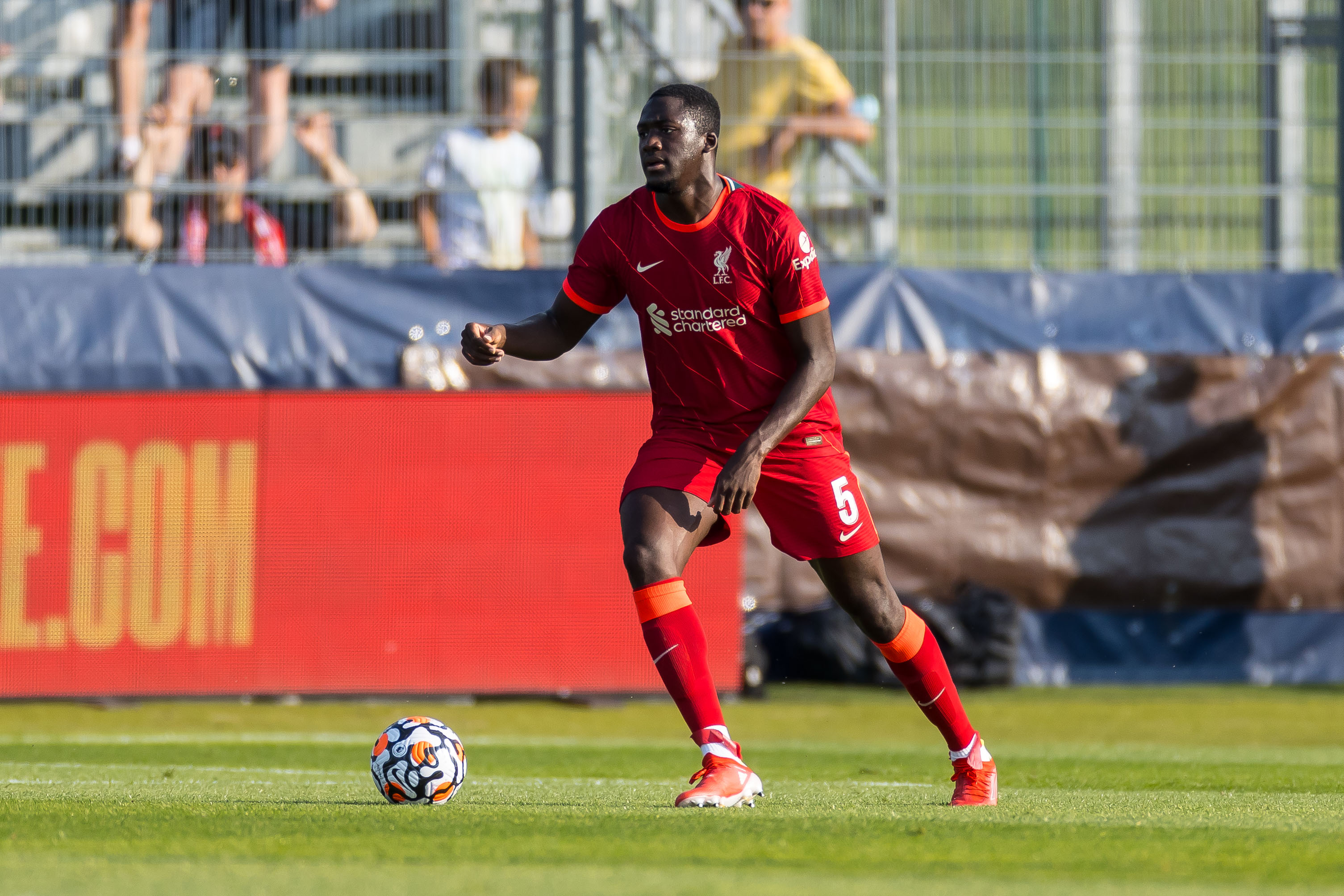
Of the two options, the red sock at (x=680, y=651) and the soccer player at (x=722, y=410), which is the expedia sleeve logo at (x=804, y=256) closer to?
the soccer player at (x=722, y=410)

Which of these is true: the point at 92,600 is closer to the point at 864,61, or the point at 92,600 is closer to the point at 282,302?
the point at 282,302

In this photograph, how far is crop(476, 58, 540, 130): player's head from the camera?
1330cm

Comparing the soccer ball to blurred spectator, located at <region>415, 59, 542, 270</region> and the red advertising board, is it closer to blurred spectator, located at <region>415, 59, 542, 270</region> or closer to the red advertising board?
the red advertising board

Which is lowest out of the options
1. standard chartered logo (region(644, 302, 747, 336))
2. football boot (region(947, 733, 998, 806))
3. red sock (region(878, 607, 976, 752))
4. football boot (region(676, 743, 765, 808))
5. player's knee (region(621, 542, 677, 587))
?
football boot (region(947, 733, 998, 806))

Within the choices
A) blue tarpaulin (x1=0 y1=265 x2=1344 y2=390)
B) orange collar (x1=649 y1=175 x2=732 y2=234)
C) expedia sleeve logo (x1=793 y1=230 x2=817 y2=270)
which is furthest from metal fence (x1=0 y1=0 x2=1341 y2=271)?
expedia sleeve logo (x1=793 y1=230 x2=817 y2=270)

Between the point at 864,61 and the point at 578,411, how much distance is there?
3.74 metres

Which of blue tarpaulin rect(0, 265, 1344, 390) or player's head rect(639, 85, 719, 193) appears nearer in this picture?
player's head rect(639, 85, 719, 193)

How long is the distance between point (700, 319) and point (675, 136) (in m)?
0.59

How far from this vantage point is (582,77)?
1338 cm

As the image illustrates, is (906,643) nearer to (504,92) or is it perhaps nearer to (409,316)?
(409,316)

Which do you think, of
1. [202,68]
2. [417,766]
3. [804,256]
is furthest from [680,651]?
[202,68]

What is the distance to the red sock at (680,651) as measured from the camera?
5.65 metres

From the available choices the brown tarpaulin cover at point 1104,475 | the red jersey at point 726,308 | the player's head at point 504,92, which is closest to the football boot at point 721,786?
the red jersey at point 726,308

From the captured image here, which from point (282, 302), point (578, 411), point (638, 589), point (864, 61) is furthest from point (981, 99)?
point (638, 589)
